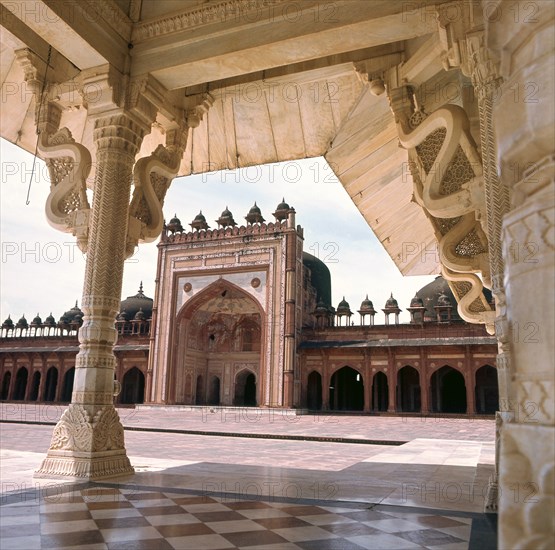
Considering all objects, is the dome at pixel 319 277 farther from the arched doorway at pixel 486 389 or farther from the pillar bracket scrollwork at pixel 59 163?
the pillar bracket scrollwork at pixel 59 163

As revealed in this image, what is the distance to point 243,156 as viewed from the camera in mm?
5875

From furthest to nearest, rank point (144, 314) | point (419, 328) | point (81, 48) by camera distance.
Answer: point (144, 314) → point (419, 328) → point (81, 48)

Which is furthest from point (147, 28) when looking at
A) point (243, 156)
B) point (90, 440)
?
point (90, 440)

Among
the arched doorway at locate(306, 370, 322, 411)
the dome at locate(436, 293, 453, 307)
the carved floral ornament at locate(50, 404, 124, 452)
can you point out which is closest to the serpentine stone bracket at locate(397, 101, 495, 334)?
the carved floral ornament at locate(50, 404, 124, 452)

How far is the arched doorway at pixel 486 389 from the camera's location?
2197 centimetres

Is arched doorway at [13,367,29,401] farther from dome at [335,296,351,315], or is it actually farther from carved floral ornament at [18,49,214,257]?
carved floral ornament at [18,49,214,257]

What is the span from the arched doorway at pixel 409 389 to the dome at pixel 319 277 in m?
6.35

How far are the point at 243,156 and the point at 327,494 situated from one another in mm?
3808

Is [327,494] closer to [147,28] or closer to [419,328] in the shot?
[147,28]

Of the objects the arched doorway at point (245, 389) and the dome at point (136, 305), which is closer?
the arched doorway at point (245, 389)

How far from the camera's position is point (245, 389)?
26.0 metres

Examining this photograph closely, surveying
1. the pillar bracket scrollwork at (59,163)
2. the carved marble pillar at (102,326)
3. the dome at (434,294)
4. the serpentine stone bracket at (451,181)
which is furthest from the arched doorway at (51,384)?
the serpentine stone bracket at (451,181)

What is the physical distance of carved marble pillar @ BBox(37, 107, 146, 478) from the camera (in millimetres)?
3641

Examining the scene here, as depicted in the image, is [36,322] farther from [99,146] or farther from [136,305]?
[99,146]
